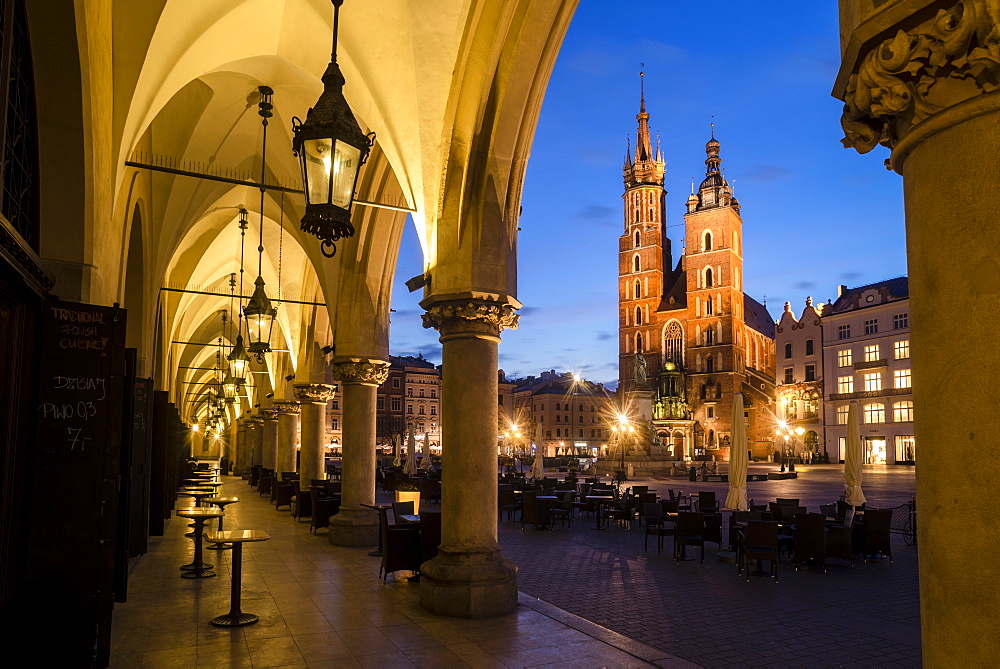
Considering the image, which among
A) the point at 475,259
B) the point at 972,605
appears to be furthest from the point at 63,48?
the point at 972,605

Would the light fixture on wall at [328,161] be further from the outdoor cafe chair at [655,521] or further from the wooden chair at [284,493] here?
the wooden chair at [284,493]

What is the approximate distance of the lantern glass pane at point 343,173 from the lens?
528 cm

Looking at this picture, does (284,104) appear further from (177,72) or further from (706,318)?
(706,318)

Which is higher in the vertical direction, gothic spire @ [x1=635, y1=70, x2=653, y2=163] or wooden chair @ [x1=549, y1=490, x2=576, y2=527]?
gothic spire @ [x1=635, y1=70, x2=653, y2=163]

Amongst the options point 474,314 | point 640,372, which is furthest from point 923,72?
point 640,372

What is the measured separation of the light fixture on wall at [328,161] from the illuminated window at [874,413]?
163 feet

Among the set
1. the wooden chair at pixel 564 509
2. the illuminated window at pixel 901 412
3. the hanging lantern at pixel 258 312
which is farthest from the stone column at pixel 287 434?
the illuminated window at pixel 901 412

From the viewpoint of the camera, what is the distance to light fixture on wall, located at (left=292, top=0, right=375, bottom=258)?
5227 mm

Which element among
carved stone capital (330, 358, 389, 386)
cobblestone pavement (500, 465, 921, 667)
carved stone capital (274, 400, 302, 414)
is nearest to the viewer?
cobblestone pavement (500, 465, 921, 667)

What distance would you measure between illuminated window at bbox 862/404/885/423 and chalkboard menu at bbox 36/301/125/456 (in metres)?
50.5

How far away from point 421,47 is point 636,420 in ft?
191

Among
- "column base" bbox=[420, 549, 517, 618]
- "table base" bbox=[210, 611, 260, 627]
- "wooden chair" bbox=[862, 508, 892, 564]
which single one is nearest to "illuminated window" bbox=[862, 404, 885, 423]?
"wooden chair" bbox=[862, 508, 892, 564]

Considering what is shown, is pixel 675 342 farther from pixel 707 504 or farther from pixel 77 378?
pixel 77 378

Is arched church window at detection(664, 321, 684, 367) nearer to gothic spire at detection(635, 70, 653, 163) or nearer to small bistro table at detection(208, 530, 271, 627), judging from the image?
gothic spire at detection(635, 70, 653, 163)
